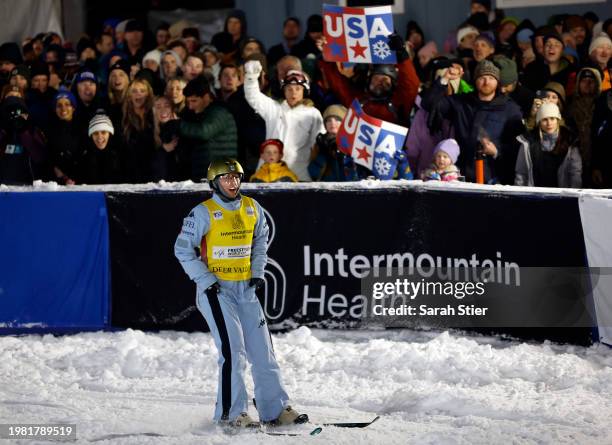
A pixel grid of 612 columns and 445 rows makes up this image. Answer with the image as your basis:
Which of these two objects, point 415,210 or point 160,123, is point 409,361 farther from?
point 160,123

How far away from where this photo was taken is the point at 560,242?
1130cm

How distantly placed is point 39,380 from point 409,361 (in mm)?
3347

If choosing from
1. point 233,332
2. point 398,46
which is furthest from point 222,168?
point 398,46

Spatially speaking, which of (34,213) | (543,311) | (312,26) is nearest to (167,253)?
(34,213)

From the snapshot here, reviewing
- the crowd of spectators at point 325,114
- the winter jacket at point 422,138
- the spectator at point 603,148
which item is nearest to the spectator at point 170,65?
the crowd of spectators at point 325,114

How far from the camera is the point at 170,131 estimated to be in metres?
13.6

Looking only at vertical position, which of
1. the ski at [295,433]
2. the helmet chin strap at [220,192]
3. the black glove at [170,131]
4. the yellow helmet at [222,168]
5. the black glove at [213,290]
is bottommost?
the ski at [295,433]

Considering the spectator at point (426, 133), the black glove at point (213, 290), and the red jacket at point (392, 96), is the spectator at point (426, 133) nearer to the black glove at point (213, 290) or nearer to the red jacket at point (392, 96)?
the red jacket at point (392, 96)

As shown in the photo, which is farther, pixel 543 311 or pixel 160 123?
pixel 160 123

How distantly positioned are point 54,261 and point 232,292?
12.3ft

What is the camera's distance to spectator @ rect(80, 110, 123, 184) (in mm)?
13898

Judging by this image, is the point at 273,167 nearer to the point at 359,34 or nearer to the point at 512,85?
the point at 359,34

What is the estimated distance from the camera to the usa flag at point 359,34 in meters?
13.1

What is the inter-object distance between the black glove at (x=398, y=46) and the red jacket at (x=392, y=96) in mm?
82
